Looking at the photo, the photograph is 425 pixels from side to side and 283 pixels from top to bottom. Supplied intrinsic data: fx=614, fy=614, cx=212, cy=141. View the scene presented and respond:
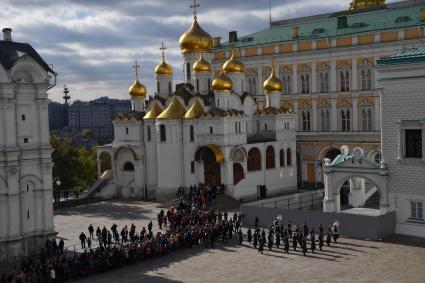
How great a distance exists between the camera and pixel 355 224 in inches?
1000

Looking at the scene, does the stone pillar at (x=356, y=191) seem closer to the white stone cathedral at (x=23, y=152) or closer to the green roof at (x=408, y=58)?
the green roof at (x=408, y=58)

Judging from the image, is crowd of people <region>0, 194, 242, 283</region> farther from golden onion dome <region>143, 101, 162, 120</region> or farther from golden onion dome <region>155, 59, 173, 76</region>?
golden onion dome <region>155, 59, 173, 76</region>

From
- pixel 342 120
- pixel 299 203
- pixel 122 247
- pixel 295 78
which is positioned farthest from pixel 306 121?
pixel 122 247

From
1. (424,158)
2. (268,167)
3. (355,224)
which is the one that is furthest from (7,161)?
(268,167)

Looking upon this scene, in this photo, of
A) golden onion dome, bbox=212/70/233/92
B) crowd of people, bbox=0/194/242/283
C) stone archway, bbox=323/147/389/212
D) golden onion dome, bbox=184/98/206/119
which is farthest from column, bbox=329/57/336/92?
crowd of people, bbox=0/194/242/283

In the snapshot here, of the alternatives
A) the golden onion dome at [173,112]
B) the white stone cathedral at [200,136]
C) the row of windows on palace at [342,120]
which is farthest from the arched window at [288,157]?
the golden onion dome at [173,112]

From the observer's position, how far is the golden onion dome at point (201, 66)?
4009 centimetres

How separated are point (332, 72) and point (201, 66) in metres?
10.0

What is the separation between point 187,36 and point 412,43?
A: 14841 millimetres

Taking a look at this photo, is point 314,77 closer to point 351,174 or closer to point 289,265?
point 351,174

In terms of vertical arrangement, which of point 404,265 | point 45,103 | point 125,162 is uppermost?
point 45,103

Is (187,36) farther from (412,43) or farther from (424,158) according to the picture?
(424,158)

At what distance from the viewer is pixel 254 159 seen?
38.8 metres

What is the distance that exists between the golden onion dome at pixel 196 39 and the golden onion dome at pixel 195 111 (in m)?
5.00
